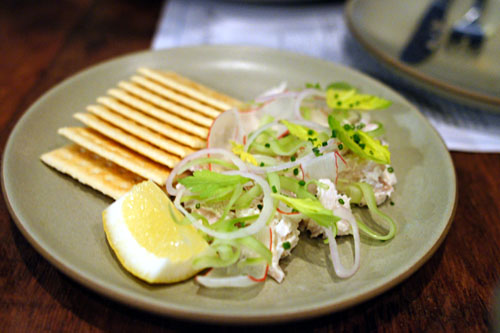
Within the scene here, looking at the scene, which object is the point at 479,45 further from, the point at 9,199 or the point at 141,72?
the point at 9,199

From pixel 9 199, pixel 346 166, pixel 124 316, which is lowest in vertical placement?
pixel 124 316

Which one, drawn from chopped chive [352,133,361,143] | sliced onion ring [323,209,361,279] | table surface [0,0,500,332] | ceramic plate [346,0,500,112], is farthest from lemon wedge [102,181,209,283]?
ceramic plate [346,0,500,112]

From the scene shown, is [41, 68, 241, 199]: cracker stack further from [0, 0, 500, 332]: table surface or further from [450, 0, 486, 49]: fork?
[450, 0, 486, 49]: fork

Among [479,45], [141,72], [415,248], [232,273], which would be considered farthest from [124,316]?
[479,45]

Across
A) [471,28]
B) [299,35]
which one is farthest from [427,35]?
[299,35]

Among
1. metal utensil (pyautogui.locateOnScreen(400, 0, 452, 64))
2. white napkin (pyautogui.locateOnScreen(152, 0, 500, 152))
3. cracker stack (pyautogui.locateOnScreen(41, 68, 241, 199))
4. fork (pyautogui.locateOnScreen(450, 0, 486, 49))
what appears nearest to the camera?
cracker stack (pyautogui.locateOnScreen(41, 68, 241, 199))

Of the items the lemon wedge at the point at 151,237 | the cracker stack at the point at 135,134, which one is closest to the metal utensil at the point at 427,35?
the cracker stack at the point at 135,134

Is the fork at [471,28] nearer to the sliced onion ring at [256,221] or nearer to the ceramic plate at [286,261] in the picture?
the ceramic plate at [286,261]
